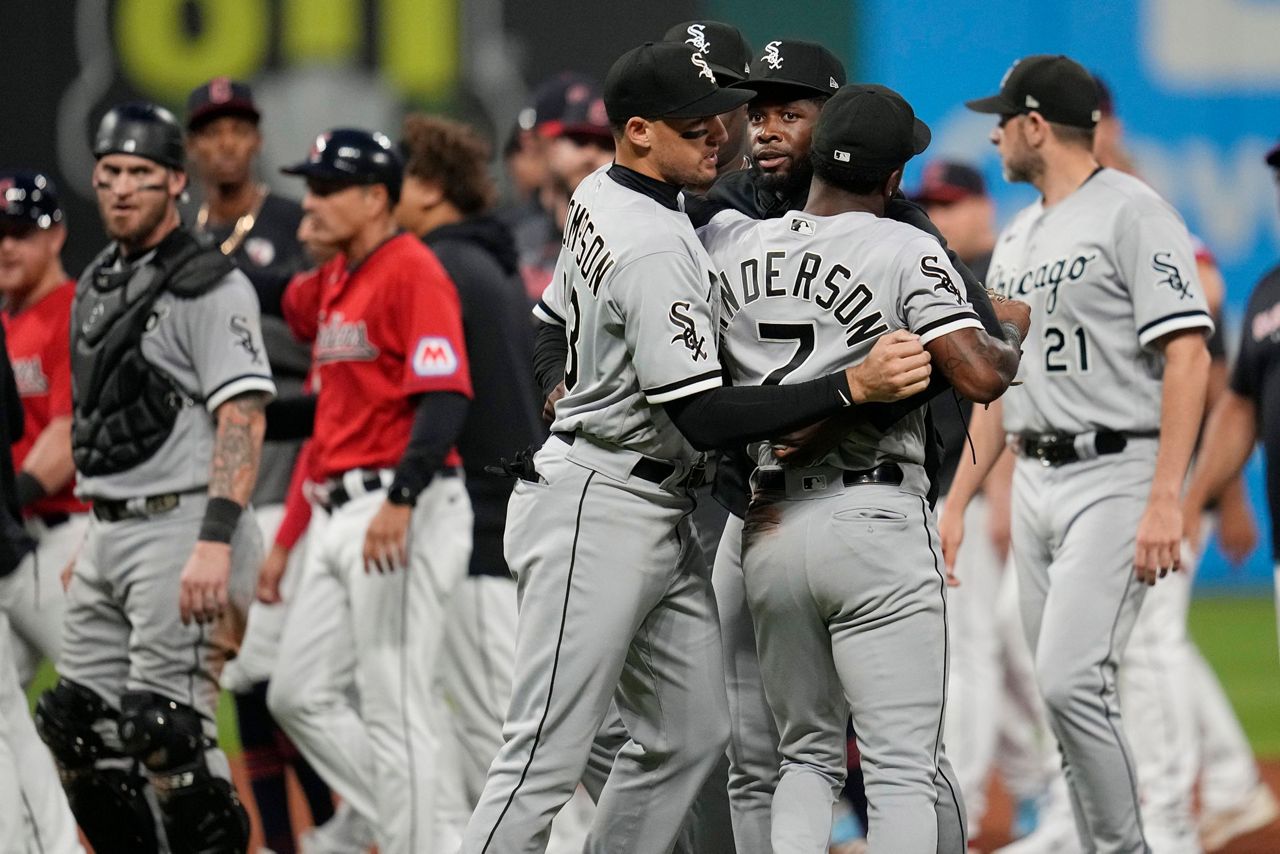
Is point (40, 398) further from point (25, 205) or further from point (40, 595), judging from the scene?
point (40, 595)

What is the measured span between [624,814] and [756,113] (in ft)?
5.00

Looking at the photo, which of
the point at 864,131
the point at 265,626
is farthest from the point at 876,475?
the point at 265,626

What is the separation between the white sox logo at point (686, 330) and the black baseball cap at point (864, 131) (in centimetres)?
44

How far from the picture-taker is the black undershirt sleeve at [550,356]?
3.98m

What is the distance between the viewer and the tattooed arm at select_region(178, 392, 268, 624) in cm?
455

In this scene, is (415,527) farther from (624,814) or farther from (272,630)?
(624,814)

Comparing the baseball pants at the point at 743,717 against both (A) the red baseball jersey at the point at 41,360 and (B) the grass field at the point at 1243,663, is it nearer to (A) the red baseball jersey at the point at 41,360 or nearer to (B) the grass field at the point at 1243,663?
(A) the red baseball jersey at the point at 41,360

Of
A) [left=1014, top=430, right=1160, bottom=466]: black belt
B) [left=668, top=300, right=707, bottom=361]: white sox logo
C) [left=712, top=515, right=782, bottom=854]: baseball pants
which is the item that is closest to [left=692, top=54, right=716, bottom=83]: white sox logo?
[left=668, top=300, right=707, bottom=361]: white sox logo

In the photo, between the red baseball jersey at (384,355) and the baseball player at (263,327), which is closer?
the red baseball jersey at (384,355)

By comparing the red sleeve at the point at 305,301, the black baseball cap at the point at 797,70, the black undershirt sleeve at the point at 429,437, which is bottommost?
the black undershirt sleeve at the point at 429,437

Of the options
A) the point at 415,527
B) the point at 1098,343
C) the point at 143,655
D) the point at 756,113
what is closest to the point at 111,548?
the point at 143,655

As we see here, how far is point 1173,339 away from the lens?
4.62 metres

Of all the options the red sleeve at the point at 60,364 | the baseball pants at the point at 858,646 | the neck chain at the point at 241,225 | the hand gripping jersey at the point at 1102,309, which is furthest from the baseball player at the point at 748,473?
the neck chain at the point at 241,225

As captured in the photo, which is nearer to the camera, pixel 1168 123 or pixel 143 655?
pixel 143 655
